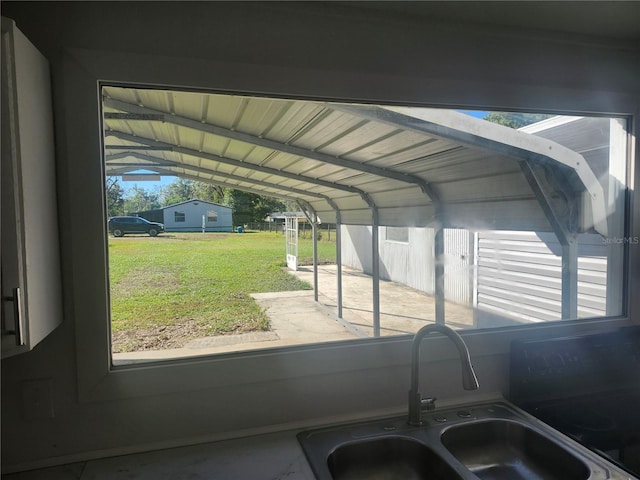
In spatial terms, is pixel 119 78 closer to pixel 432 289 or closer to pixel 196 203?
pixel 196 203

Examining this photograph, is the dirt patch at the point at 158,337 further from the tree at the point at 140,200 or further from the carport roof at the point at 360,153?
the carport roof at the point at 360,153

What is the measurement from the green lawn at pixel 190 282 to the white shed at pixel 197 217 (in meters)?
0.03

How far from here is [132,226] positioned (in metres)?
1.21

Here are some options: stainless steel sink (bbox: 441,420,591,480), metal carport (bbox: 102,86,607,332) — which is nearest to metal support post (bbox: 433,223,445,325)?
metal carport (bbox: 102,86,607,332)

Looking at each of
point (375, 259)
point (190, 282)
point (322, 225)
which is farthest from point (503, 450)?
point (375, 259)

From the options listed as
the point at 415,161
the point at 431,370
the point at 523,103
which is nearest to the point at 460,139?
the point at 523,103

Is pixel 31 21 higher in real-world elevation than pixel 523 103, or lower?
higher

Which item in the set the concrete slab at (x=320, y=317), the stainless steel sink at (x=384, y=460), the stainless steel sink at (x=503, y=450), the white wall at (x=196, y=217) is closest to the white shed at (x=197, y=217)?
the white wall at (x=196, y=217)

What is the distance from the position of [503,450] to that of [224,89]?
1.47m

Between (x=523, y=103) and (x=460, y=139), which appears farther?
(x=460, y=139)

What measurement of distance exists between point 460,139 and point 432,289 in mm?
1658

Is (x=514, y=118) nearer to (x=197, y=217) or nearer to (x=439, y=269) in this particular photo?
(x=197, y=217)

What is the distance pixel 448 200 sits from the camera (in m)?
3.21

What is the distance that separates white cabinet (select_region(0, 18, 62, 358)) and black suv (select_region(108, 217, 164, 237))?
0.64ft
